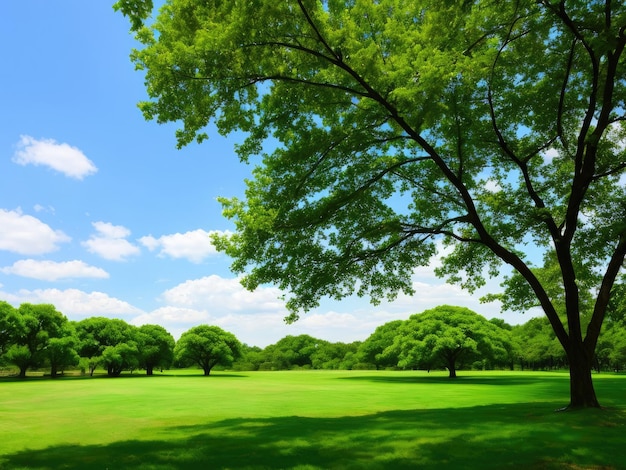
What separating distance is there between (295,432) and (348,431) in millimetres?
1763

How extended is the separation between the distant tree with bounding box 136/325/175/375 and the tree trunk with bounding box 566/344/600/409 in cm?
8443

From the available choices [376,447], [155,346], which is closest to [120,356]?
[155,346]

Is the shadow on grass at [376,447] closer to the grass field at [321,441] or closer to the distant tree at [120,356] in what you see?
the grass field at [321,441]

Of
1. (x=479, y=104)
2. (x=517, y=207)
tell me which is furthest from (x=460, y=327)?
(x=479, y=104)

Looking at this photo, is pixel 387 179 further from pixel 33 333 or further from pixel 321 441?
pixel 33 333

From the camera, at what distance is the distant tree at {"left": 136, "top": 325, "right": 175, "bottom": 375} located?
292 feet

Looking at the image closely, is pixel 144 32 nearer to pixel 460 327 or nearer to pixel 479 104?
pixel 479 104

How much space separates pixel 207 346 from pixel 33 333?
97.5 feet

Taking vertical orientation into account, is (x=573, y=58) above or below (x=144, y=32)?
above

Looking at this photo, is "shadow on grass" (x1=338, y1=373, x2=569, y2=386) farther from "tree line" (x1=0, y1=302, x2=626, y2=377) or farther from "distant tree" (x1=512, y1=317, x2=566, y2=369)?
"distant tree" (x1=512, y1=317, x2=566, y2=369)

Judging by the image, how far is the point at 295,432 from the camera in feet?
48.6

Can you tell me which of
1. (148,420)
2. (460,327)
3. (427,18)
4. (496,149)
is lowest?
(148,420)

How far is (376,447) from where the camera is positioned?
11867 millimetres

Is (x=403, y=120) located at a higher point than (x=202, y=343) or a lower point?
higher
